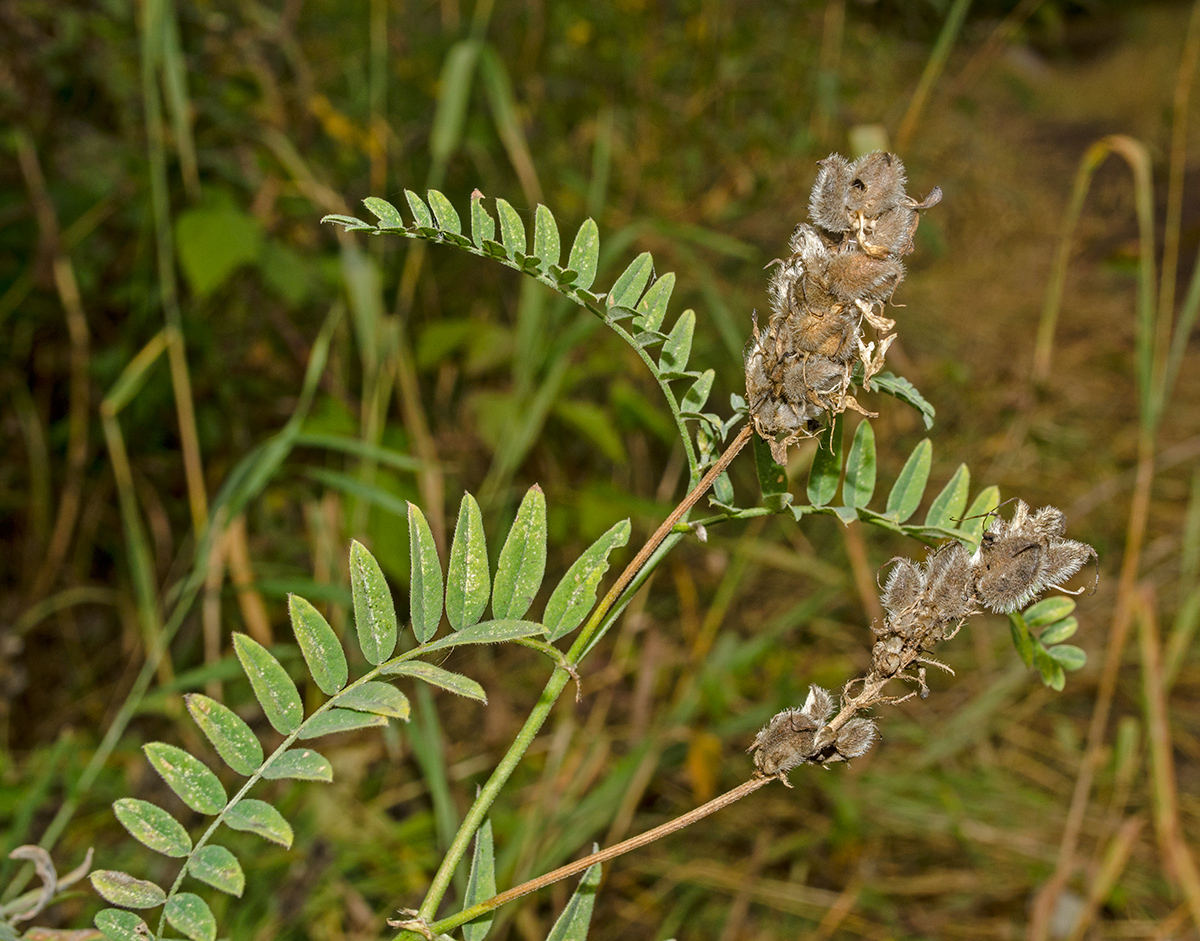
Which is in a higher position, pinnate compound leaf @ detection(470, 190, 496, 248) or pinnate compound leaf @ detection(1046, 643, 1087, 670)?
pinnate compound leaf @ detection(470, 190, 496, 248)

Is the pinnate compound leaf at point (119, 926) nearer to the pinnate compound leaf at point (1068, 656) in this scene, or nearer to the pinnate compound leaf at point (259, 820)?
the pinnate compound leaf at point (259, 820)

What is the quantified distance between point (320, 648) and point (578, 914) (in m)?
0.17

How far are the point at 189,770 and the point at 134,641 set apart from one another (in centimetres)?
140

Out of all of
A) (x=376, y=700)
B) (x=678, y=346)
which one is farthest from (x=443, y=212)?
(x=376, y=700)

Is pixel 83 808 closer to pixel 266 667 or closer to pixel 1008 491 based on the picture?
pixel 266 667

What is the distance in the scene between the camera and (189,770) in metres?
0.42

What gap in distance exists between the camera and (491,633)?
1.32ft

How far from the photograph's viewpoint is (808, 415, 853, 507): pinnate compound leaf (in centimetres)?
47

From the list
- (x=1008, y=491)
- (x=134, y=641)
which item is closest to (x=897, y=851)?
(x=1008, y=491)

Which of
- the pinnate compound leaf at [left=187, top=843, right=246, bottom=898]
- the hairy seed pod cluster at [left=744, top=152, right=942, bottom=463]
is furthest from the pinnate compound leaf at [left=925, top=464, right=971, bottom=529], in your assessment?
the pinnate compound leaf at [left=187, top=843, right=246, bottom=898]

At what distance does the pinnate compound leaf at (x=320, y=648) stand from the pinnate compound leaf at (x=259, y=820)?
0.18 feet

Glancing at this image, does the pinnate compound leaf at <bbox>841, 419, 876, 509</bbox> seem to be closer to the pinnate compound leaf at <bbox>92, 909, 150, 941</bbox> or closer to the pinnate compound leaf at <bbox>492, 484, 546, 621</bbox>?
the pinnate compound leaf at <bbox>492, 484, 546, 621</bbox>

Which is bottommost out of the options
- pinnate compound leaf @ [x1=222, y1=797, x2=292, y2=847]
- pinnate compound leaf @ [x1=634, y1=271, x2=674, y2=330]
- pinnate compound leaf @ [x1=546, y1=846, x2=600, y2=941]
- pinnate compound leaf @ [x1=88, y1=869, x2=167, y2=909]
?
pinnate compound leaf @ [x1=88, y1=869, x2=167, y2=909]

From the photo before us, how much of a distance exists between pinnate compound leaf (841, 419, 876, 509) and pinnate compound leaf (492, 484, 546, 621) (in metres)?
0.17
